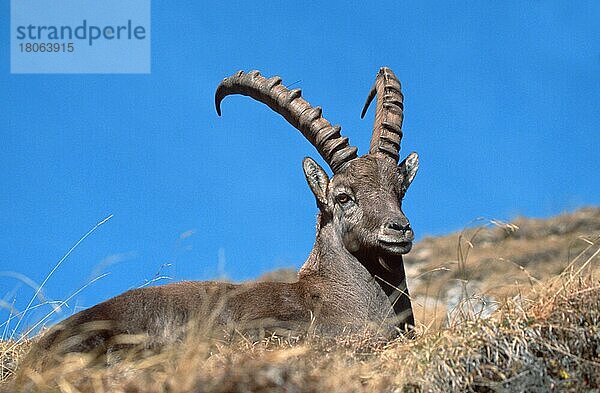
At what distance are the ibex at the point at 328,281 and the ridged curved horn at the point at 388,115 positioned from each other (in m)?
0.02

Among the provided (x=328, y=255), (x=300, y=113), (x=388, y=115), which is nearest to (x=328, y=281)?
(x=328, y=255)

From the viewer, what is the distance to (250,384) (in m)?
4.30

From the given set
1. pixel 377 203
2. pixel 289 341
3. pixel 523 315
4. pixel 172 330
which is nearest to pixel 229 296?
pixel 172 330

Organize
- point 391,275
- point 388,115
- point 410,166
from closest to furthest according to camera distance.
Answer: point 391,275, point 410,166, point 388,115

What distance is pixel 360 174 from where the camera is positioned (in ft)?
30.0

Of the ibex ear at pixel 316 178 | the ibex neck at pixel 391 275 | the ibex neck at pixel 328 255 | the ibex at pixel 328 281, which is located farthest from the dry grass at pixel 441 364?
the ibex ear at pixel 316 178

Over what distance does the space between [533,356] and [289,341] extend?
267 cm

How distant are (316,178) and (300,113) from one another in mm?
932

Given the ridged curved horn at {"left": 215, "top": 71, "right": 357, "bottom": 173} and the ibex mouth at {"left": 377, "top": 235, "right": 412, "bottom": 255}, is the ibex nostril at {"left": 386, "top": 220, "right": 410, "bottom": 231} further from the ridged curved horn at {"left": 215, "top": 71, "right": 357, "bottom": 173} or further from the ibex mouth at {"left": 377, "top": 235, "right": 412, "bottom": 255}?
the ridged curved horn at {"left": 215, "top": 71, "right": 357, "bottom": 173}

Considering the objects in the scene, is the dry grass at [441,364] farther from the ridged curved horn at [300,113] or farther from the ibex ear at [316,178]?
the ridged curved horn at [300,113]

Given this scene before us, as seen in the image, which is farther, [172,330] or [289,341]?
[172,330]

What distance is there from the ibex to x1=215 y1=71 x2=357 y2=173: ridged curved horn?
0.04 feet

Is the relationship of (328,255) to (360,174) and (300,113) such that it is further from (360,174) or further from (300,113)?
(300,113)

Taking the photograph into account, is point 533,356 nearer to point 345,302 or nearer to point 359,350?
point 359,350
